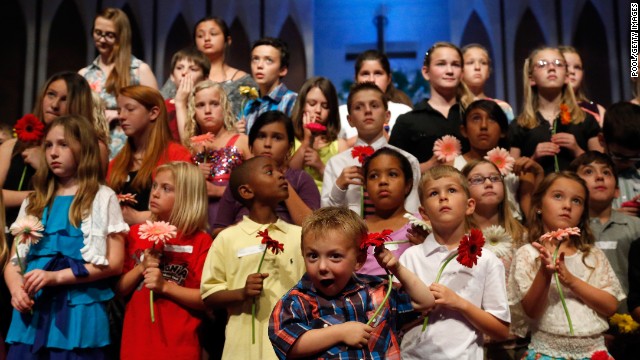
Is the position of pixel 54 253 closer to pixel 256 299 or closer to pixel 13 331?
pixel 13 331

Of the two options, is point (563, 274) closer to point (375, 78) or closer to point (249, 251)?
point (249, 251)

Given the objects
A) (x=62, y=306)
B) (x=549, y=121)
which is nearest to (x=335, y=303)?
(x=62, y=306)

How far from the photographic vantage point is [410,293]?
9.61ft

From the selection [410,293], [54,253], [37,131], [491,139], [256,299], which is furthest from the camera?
[491,139]

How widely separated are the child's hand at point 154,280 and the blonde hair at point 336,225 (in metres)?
1.06

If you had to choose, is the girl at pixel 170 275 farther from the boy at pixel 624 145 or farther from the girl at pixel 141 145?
the boy at pixel 624 145

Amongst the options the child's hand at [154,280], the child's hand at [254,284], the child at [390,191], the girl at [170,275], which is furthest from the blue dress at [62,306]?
the child at [390,191]

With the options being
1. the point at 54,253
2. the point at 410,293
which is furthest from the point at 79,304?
the point at 410,293

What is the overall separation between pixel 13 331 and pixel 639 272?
121 inches

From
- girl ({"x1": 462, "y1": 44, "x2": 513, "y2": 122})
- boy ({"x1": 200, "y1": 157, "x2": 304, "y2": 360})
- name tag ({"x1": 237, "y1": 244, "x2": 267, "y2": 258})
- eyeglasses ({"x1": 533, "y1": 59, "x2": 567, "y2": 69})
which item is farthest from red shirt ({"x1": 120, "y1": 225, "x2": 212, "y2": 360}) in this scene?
girl ({"x1": 462, "y1": 44, "x2": 513, "y2": 122})

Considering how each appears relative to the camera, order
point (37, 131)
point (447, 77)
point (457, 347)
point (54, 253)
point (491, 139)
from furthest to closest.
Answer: point (447, 77)
point (491, 139)
point (37, 131)
point (54, 253)
point (457, 347)

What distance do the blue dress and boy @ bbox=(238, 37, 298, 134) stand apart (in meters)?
2.11

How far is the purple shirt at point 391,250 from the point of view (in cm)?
366

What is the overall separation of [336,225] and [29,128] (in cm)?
226
